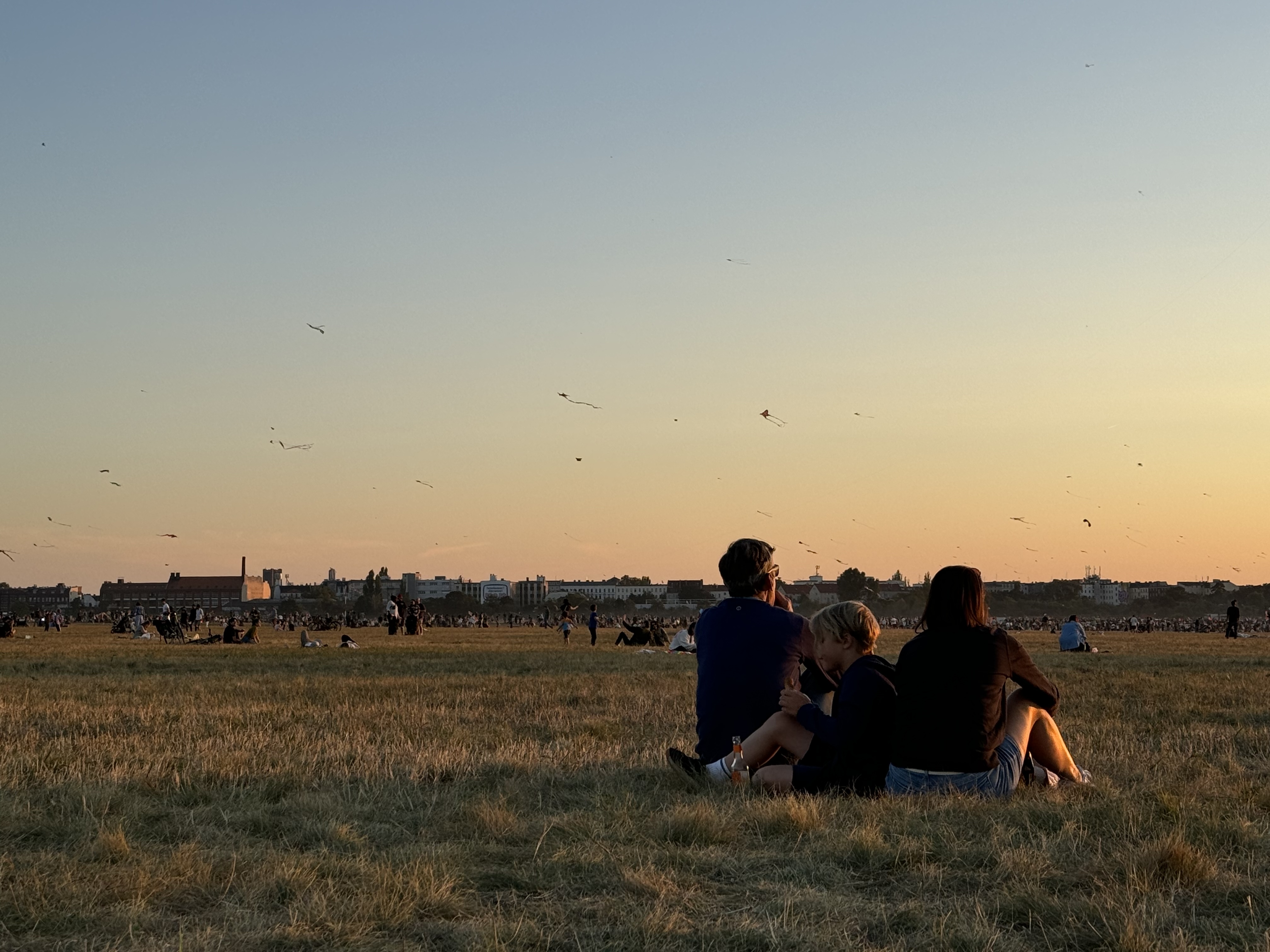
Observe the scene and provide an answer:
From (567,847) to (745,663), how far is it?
83.8 inches

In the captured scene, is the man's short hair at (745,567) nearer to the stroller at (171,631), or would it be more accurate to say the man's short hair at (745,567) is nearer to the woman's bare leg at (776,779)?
the woman's bare leg at (776,779)

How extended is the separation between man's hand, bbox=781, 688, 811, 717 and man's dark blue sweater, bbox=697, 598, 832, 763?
0.70 feet

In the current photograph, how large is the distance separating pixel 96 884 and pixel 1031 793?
4905 mm

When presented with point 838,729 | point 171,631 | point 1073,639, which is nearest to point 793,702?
point 838,729

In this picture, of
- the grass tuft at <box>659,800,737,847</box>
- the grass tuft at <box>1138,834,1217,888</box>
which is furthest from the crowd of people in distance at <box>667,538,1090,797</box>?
the grass tuft at <box>1138,834,1217,888</box>

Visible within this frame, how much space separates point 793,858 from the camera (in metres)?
5.50

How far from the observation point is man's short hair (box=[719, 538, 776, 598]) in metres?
7.56

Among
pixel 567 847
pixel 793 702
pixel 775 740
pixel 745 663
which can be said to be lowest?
pixel 567 847

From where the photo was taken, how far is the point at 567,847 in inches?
224

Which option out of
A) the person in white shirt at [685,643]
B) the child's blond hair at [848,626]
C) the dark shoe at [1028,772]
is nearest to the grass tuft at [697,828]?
the child's blond hair at [848,626]

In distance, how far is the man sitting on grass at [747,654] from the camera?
7449mm

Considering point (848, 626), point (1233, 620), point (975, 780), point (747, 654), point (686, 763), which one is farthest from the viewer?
point (1233, 620)

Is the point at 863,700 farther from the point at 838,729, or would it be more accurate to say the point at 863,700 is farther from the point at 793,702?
the point at 793,702

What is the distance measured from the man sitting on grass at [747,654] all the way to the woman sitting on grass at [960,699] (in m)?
0.76
